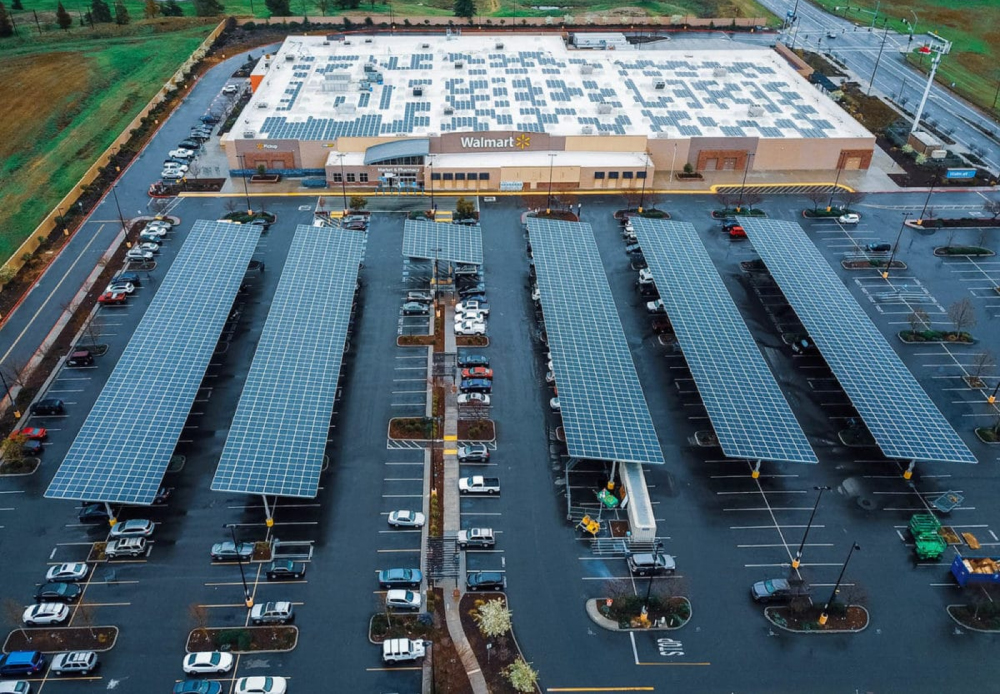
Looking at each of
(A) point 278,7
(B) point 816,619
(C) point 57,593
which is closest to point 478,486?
(B) point 816,619

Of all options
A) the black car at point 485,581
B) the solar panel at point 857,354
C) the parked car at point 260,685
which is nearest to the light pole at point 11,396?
the parked car at point 260,685

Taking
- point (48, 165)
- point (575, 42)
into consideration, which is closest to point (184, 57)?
point (48, 165)

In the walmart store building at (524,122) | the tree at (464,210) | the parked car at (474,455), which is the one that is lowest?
the parked car at (474,455)

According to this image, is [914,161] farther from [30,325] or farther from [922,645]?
[30,325]

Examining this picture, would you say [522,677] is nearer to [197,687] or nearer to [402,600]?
[402,600]

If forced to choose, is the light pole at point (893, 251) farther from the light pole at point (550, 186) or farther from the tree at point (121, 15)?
the tree at point (121, 15)

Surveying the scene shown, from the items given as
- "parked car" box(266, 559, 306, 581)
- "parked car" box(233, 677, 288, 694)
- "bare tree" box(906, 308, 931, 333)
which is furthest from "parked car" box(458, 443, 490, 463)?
"bare tree" box(906, 308, 931, 333)

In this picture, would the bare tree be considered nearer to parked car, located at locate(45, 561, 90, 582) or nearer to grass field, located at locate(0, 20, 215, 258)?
parked car, located at locate(45, 561, 90, 582)
